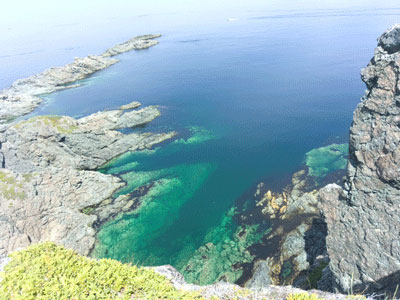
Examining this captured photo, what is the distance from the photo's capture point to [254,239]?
3809 cm

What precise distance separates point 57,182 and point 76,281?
41724mm

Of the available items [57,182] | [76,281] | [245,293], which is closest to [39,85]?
[57,182]

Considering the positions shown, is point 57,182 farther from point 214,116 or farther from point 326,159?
point 326,159

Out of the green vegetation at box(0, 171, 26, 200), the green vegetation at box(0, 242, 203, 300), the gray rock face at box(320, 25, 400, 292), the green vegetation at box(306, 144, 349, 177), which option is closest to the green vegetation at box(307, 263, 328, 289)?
the gray rock face at box(320, 25, 400, 292)

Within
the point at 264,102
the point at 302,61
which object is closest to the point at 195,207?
the point at 264,102

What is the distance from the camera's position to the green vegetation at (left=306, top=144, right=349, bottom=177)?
167ft

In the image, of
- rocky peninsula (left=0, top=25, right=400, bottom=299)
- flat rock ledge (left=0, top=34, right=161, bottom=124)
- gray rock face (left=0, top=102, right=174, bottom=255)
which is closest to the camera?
rocky peninsula (left=0, top=25, right=400, bottom=299)

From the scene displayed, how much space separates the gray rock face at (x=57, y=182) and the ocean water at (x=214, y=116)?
329cm

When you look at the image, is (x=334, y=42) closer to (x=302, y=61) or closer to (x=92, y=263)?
(x=302, y=61)

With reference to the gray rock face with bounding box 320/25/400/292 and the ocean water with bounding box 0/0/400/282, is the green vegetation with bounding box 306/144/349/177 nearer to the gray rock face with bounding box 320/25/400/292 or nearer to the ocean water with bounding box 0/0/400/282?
the ocean water with bounding box 0/0/400/282

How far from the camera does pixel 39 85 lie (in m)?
124

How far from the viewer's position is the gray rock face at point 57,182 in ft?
129

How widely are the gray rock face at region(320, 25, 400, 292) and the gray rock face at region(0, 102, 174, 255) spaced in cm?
3545

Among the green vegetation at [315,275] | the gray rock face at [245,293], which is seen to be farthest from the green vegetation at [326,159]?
the gray rock face at [245,293]
